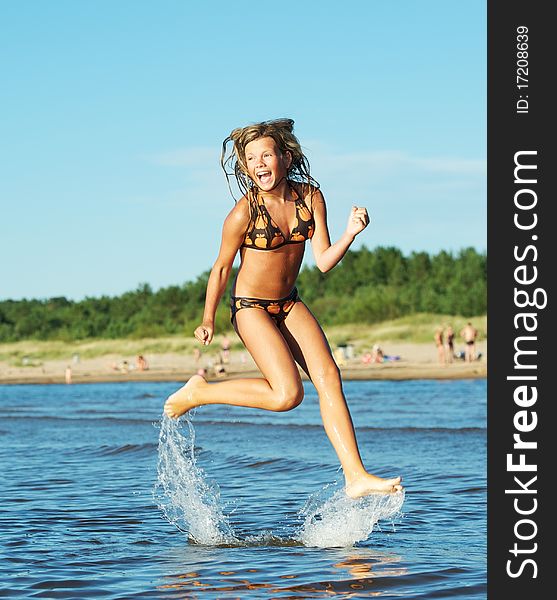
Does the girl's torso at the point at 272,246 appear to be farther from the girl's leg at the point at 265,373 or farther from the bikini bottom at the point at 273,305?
Answer: the girl's leg at the point at 265,373

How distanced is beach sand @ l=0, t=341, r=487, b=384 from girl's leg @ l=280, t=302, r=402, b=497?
29536 millimetres

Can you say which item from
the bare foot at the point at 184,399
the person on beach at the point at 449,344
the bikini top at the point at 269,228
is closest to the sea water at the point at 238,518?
the bare foot at the point at 184,399

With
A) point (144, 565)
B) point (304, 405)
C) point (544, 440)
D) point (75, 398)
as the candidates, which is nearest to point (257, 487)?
point (144, 565)

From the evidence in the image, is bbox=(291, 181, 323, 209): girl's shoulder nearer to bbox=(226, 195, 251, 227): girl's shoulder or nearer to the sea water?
bbox=(226, 195, 251, 227): girl's shoulder

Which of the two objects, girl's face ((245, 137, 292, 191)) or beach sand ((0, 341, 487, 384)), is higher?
girl's face ((245, 137, 292, 191))

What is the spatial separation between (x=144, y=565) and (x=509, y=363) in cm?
328

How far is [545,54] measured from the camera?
7.12 metres

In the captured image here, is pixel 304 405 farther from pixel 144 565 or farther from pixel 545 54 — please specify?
pixel 545 54

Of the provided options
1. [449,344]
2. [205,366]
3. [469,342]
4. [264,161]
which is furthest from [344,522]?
[205,366]

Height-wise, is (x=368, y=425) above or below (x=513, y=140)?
below

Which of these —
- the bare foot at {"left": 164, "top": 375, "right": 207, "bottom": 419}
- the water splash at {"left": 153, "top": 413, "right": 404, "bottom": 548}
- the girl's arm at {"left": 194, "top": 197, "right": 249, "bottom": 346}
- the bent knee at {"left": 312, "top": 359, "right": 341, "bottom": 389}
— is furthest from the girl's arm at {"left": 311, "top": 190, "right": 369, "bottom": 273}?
the water splash at {"left": 153, "top": 413, "right": 404, "bottom": 548}

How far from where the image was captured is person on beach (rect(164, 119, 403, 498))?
26.1 feet

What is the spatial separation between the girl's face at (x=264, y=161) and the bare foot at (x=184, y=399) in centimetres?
159

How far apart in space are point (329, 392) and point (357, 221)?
1.31 metres
